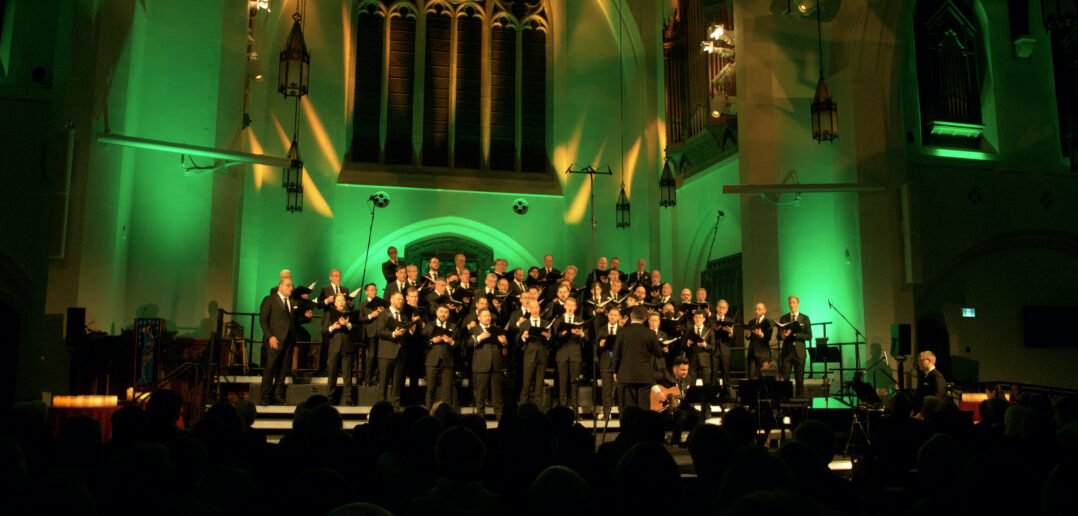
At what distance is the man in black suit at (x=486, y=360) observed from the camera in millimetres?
10680

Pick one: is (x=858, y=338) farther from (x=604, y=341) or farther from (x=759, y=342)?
(x=604, y=341)

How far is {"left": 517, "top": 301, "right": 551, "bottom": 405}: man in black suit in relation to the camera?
35.9 feet

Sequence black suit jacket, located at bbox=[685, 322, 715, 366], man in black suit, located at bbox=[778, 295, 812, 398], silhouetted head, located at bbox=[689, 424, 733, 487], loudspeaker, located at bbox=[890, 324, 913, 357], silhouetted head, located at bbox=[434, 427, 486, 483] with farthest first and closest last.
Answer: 1. loudspeaker, located at bbox=[890, 324, 913, 357]
2. man in black suit, located at bbox=[778, 295, 812, 398]
3. black suit jacket, located at bbox=[685, 322, 715, 366]
4. silhouetted head, located at bbox=[689, 424, 733, 487]
5. silhouetted head, located at bbox=[434, 427, 486, 483]

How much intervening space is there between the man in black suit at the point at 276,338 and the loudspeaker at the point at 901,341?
381 inches

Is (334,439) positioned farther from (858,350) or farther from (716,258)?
(716,258)

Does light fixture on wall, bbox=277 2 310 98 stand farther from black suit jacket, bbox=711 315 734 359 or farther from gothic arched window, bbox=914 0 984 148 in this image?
gothic arched window, bbox=914 0 984 148

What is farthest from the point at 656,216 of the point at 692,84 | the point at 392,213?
the point at 392,213

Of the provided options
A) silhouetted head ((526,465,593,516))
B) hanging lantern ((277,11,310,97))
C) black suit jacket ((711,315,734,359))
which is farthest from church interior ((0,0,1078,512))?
silhouetted head ((526,465,593,516))

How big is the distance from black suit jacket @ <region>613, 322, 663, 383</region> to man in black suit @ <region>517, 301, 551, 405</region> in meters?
1.39

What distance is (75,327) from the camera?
10.4 meters

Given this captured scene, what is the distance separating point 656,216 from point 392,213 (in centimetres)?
657

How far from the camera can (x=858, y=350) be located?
14.6 metres

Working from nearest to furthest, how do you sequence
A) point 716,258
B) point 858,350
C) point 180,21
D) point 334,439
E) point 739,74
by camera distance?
point 334,439 → point 180,21 → point 858,350 → point 739,74 → point 716,258

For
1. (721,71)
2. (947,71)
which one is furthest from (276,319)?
(947,71)
